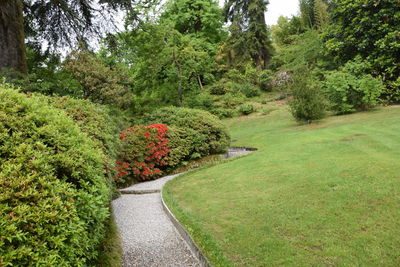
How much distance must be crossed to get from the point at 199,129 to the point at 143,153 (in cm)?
284

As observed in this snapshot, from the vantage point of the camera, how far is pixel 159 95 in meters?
17.0

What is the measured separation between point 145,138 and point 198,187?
3.38 metres

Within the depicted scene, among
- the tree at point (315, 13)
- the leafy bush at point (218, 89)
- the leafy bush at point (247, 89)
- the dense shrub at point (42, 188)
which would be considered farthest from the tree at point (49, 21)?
the tree at point (315, 13)

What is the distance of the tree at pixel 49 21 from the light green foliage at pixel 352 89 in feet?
38.6

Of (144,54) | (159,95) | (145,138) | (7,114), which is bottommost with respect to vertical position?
(145,138)

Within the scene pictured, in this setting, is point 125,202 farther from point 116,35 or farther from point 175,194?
point 116,35

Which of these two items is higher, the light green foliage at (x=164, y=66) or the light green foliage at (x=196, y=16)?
the light green foliage at (x=196, y=16)

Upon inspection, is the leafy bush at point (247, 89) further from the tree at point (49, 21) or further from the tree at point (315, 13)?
the tree at point (49, 21)

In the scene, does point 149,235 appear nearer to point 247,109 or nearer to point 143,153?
point 143,153

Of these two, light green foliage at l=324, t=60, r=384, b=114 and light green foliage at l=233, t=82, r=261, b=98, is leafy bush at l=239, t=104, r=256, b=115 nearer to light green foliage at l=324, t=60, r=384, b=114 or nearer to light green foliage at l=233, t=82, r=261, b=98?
light green foliage at l=233, t=82, r=261, b=98

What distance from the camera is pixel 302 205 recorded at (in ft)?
16.2

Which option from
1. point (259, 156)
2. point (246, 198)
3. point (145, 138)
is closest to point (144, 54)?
point (145, 138)

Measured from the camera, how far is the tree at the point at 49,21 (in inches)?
345

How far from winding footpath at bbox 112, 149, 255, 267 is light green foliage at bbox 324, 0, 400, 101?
1659cm
